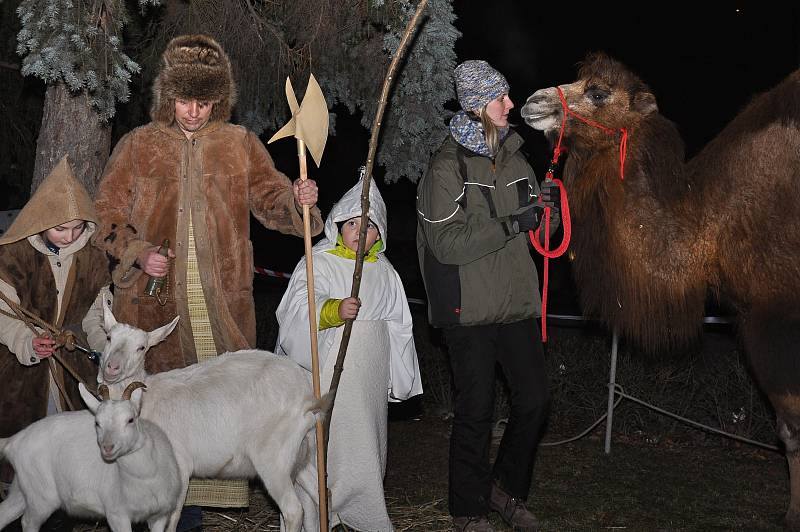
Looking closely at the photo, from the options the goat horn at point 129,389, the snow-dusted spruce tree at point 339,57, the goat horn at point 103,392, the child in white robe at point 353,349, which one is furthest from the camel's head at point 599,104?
the goat horn at point 103,392

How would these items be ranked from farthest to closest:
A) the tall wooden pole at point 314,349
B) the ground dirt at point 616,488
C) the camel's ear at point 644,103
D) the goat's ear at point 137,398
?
1. the ground dirt at point 616,488
2. the camel's ear at point 644,103
3. the tall wooden pole at point 314,349
4. the goat's ear at point 137,398

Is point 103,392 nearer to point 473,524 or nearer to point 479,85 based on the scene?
point 473,524

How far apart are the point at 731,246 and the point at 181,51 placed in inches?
126

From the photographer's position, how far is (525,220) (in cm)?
482

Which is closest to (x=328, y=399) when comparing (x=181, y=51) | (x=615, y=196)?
(x=181, y=51)

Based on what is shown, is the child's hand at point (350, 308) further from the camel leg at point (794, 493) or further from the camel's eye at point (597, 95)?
the camel leg at point (794, 493)

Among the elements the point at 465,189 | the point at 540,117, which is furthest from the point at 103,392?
the point at 540,117

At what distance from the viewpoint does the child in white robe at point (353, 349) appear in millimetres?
4941

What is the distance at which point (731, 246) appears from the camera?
5.24 m

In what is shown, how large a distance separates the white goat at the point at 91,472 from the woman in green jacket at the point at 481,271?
5.48ft

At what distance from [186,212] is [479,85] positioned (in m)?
1.68

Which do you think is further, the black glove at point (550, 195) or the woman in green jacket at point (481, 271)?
the black glove at point (550, 195)

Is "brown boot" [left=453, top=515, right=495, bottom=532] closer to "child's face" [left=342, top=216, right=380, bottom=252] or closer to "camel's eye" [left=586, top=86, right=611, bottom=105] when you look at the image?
"child's face" [left=342, top=216, right=380, bottom=252]

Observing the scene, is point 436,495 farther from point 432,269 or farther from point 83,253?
point 83,253
